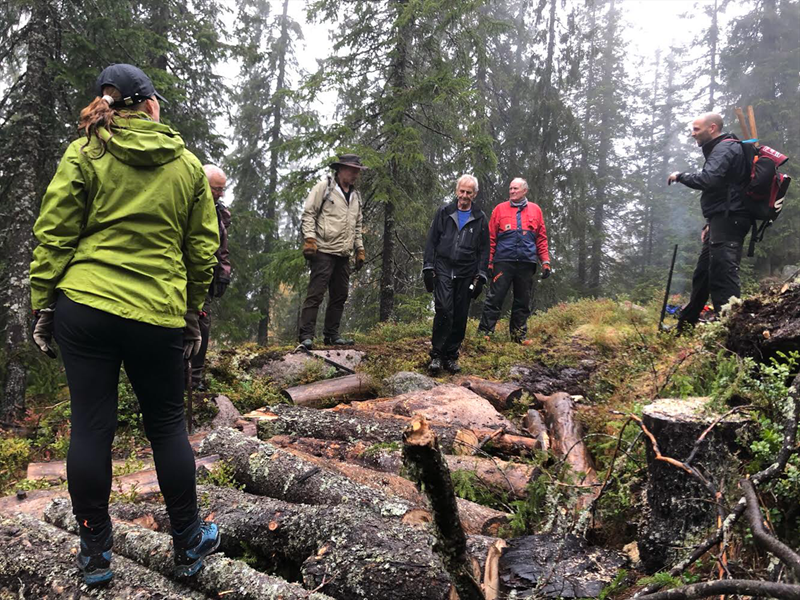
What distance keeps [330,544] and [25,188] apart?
711 centimetres

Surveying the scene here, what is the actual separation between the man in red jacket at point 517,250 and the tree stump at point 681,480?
5693mm

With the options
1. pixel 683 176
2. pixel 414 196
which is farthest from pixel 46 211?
pixel 414 196

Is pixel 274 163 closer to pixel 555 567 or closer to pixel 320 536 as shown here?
pixel 320 536

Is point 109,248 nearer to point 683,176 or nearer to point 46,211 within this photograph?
point 46,211

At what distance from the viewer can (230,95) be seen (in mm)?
13586

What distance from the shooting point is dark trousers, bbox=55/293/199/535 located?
7.38ft

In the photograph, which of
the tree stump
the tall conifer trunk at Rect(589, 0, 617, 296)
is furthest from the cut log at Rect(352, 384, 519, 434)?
the tall conifer trunk at Rect(589, 0, 617, 296)

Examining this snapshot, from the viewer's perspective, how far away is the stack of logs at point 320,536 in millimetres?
2143

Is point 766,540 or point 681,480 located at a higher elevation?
point 766,540

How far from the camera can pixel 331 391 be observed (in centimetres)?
609

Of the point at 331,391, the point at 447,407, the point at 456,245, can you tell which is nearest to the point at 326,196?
the point at 456,245

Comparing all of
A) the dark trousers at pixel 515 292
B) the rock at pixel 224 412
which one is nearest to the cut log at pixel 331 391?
the rock at pixel 224 412

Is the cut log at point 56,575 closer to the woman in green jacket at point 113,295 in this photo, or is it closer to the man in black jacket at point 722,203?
the woman in green jacket at point 113,295

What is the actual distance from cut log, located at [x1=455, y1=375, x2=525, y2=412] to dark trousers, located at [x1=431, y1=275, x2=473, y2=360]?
2.39ft
